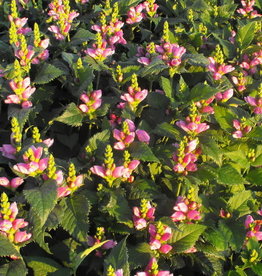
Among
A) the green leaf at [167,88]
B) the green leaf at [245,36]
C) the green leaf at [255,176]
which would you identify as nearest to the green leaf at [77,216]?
the green leaf at [167,88]

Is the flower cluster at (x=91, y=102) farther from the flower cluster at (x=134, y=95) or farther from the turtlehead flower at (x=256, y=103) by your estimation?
the turtlehead flower at (x=256, y=103)

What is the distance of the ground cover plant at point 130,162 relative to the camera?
217cm

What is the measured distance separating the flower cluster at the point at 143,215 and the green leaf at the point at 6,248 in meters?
0.58

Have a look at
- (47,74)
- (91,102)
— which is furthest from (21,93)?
(91,102)

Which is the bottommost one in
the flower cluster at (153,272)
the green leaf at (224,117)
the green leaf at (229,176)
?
the flower cluster at (153,272)

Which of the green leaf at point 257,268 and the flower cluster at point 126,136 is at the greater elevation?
the flower cluster at point 126,136

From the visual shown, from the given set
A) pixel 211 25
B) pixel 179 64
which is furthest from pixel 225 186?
pixel 211 25

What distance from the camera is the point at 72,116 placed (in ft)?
9.01

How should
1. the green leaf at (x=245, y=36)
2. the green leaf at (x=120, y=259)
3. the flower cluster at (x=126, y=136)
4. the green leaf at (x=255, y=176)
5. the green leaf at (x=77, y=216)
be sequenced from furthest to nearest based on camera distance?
the green leaf at (x=245, y=36) → the green leaf at (x=255, y=176) → the flower cluster at (x=126, y=136) → the green leaf at (x=77, y=216) → the green leaf at (x=120, y=259)

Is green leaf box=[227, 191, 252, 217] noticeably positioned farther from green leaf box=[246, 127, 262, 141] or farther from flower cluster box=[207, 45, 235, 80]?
flower cluster box=[207, 45, 235, 80]

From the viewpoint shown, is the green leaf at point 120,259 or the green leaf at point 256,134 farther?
the green leaf at point 256,134

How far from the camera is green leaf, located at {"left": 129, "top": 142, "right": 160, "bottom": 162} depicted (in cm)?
237

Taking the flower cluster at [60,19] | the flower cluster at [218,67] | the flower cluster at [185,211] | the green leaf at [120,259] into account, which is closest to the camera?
the green leaf at [120,259]

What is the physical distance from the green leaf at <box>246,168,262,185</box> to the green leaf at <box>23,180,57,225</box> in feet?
4.04
